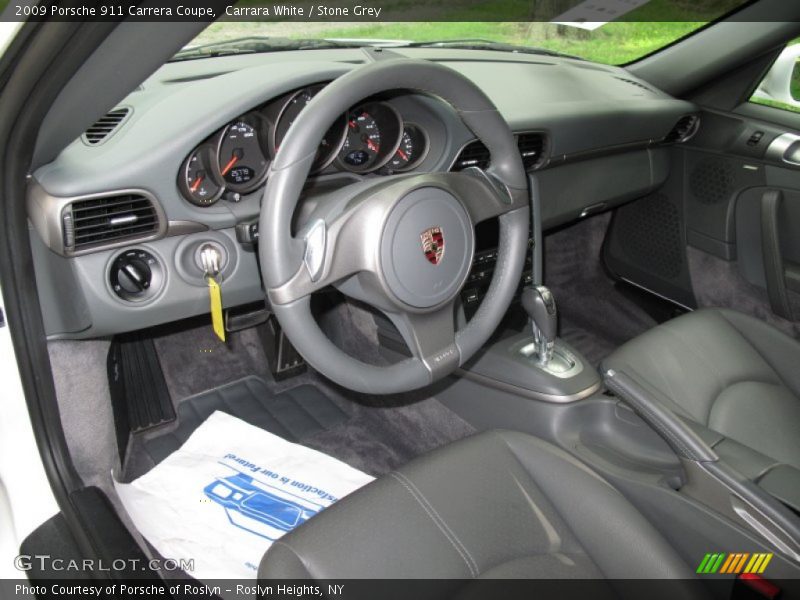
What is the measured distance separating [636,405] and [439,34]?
1.40 m

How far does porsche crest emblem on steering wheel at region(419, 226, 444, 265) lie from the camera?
1200 mm

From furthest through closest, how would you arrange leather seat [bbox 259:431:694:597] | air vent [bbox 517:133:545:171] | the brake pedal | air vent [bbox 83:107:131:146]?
the brake pedal < air vent [bbox 517:133:545:171] < air vent [bbox 83:107:131:146] < leather seat [bbox 259:431:694:597]

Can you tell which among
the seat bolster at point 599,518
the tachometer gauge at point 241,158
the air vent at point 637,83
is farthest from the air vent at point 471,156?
the air vent at point 637,83

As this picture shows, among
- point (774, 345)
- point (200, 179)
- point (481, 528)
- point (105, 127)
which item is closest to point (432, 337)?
point (481, 528)

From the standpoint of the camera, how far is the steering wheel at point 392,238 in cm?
108

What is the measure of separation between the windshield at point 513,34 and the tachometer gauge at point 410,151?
41 cm

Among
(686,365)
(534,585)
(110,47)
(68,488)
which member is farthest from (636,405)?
(68,488)

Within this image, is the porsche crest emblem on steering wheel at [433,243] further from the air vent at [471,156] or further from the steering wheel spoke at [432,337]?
the air vent at [471,156]

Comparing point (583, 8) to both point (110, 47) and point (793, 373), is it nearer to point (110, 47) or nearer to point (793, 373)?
point (793, 373)

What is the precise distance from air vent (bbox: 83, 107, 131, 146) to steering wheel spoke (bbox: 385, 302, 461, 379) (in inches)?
27.5

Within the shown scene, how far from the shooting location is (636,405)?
1.38m

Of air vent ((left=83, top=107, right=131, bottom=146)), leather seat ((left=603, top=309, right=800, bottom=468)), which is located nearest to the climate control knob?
air vent ((left=83, top=107, right=131, bottom=146))

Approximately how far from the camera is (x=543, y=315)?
1.60m

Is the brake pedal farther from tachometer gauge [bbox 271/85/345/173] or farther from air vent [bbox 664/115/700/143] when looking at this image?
air vent [bbox 664/115/700/143]
